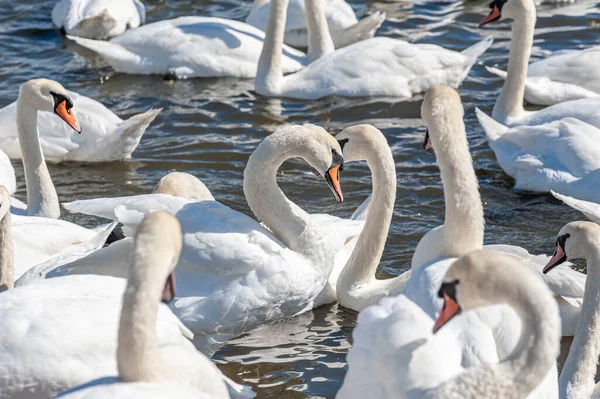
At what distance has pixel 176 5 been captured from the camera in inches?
567

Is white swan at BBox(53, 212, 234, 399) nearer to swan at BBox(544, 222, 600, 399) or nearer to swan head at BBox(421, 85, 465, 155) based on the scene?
swan at BBox(544, 222, 600, 399)

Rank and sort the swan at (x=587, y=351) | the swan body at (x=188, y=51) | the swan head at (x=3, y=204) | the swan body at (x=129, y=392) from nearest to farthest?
the swan body at (x=129, y=392), the swan at (x=587, y=351), the swan head at (x=3, y=204), the swan body at (x=188, y=51)

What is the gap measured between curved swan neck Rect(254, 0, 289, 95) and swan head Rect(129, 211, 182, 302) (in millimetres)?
6902

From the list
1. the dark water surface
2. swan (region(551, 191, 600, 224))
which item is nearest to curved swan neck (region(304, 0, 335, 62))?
the dark water surface

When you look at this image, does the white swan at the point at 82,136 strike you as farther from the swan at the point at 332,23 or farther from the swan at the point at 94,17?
the swan at the point at 332,23

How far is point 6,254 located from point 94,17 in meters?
7.32

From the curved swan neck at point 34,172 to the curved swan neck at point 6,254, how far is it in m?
2.08

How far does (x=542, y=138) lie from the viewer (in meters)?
8.75

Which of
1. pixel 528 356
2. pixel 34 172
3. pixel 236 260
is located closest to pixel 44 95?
pixel 34 172

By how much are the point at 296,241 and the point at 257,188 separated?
0.40 meters

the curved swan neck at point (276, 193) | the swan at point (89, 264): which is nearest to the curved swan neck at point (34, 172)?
the swan at point (89, 264)

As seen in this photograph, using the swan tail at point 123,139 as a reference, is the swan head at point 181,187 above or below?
above

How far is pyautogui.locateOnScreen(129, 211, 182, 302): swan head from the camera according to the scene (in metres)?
4.34

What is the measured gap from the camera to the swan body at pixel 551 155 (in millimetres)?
8367
